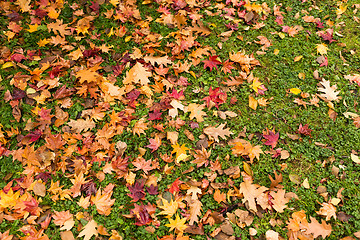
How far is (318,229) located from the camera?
8.13ft

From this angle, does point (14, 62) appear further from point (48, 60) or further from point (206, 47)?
point (206, 47)

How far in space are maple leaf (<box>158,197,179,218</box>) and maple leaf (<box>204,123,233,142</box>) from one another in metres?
0.88

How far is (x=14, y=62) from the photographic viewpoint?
3369mm

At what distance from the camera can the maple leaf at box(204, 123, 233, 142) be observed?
2994mm

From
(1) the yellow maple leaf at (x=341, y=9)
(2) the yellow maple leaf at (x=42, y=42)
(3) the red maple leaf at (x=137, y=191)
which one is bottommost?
(3) the red maple leaf at (x=137, y=191)

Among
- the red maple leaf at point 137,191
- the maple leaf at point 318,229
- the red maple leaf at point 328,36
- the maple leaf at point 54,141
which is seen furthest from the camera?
the red maple leaf at point 328,36

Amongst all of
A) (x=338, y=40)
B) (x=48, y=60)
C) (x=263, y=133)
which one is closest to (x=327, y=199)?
(x=263, y=133)

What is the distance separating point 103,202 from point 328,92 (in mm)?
3078

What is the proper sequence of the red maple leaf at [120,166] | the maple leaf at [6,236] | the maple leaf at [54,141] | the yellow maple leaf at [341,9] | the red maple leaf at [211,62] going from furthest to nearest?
the yellow maple leaf at [341,9] < the red maple leaf at [211,62] < the maple leaf at [54,141] < the red maple leaf at [120,166] < the maple leaf at [6,236]

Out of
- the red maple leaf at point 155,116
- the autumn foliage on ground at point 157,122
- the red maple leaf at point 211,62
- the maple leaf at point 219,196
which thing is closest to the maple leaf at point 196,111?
the autumn foliage on ground at point 157,122

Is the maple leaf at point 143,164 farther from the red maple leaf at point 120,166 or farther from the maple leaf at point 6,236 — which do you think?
the maple leaf at point 6,236

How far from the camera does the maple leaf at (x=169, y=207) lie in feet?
8.17

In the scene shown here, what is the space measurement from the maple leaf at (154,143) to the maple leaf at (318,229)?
1721 mm

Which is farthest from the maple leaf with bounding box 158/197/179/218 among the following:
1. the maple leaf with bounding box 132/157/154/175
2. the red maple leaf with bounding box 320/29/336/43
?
the red maple leaf with bounding box 320/29/336/43
